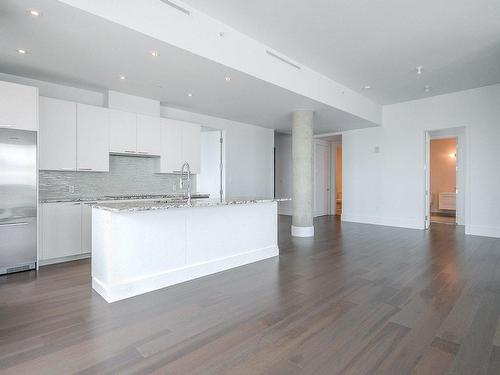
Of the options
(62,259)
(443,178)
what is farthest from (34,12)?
(443,178)

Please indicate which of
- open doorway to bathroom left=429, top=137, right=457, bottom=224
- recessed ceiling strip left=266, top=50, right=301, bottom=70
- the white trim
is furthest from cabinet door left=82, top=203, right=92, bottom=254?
open doorway to bathroom left=429, top=137, right=457, bottom=224

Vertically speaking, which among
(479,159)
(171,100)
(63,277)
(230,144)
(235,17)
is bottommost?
(63,277)

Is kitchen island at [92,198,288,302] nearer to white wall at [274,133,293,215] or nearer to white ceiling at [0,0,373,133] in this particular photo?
white ceiling at [0,0,373,133]

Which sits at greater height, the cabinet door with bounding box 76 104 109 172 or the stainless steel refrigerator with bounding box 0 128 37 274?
the cabinet door with bounding box 76 104 109 172

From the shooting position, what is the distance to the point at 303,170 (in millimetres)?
6184

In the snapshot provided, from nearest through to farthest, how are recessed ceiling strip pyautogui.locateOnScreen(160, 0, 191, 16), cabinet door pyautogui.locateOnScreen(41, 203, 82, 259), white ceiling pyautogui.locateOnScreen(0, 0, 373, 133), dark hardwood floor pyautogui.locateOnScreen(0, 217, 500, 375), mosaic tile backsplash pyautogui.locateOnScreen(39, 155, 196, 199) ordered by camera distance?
1. dark hardwood floor pyautogui.locateOnScreen(0, 217, 500, 375)
2. white ceiling pyautogui.locateOnScreen(0, 0, 373, 133)
3. recessed ceiling strip pyautogui.locateOnScreen(160, 0, 191, 16)
4. cabinet door pyautogui.locateOnScreen(41, 203, 82, 259)
5. mosaic tile backsplash pyautogui.locateOnScreen(39, 155, 196, 199)

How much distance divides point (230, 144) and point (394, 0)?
15.9ft

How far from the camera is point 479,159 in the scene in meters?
6.31

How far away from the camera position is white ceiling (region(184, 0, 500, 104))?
132 inches

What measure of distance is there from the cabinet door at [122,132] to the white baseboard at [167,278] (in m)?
2.51

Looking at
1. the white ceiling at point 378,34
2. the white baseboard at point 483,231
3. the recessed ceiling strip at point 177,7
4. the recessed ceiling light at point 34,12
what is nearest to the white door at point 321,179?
the white ceiling at point 378,34

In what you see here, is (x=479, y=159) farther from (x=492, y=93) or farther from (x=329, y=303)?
(x=329, y=303)

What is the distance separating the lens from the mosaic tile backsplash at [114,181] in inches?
183

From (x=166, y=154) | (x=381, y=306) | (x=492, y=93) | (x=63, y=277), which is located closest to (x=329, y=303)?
(x=381, y=306)
